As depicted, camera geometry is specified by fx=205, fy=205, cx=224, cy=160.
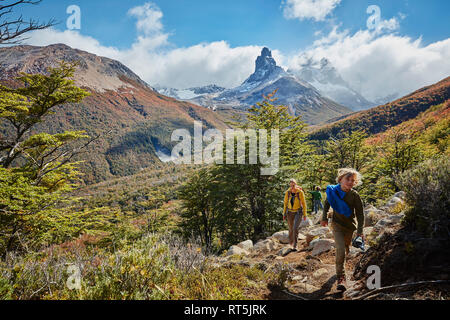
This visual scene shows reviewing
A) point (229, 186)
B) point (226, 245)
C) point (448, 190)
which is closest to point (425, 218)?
point (448, 190)

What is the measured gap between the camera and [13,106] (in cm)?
791

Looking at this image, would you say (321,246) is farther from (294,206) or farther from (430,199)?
(430,199)

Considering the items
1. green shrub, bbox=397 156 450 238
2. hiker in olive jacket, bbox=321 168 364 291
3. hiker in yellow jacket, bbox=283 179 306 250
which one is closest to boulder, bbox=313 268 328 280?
hiker in olive jacket, bbox=321 168 364 291

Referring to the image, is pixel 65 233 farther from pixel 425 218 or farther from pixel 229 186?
pixel 425 218

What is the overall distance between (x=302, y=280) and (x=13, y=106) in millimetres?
11289

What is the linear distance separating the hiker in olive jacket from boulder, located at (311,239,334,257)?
160 centimetres

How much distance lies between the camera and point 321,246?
5.12 meters

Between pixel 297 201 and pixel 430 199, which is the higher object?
pixel 430 199

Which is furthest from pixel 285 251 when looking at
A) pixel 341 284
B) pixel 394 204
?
pixel 394 204

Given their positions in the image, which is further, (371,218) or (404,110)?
(404,110)

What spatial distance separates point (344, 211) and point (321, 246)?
6.97 ft

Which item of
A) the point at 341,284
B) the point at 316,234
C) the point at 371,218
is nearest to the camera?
the point at 341,284

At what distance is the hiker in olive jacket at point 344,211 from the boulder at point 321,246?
1598 millimetres

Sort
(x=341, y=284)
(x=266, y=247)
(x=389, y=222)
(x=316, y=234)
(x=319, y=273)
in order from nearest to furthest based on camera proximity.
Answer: (x=341, y=284) → (x=319, y=273) → (x=389, y=222) → (x=316, y=234) → (x=266, y=247)
